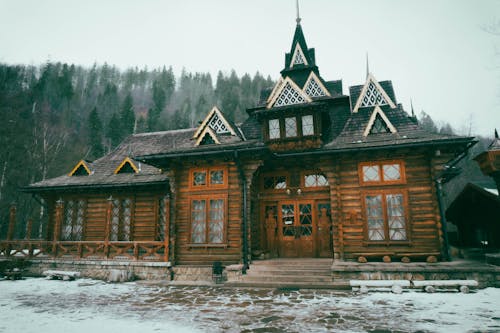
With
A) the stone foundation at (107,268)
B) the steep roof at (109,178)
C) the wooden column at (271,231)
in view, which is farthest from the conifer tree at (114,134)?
the wooden column at (271,231)

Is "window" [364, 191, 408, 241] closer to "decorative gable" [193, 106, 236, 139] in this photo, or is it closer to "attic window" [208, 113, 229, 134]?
"decorative gable" [193, 106, 236, 139]

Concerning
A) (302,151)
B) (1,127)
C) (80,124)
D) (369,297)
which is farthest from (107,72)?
(369,297)

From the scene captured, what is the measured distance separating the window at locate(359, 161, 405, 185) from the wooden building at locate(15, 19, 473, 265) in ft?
0.13

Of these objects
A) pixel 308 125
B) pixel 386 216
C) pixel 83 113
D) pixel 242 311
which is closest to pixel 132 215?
pixel 242 311

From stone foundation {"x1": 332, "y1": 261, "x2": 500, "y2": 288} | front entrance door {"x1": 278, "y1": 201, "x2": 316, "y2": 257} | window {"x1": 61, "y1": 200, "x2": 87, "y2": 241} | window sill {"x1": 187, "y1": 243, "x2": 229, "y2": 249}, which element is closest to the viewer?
stone foundation {"x1": 332, "y1": 261, "x2": 500, "y2": 288}

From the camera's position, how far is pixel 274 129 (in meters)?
14.7

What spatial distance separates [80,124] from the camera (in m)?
58.7

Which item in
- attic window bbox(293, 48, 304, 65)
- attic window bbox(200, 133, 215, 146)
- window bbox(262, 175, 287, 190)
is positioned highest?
attic window bbox(293, 48, 304, 65)

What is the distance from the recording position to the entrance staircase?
34.7 feet

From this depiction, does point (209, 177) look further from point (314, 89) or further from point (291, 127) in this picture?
point (314, 89)

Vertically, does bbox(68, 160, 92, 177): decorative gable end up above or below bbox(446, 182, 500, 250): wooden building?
above

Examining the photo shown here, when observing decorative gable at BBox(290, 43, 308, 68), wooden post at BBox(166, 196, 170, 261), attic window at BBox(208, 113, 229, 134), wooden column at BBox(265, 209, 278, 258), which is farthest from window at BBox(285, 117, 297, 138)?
wooden post at BBox(166, 196, 170, 261)

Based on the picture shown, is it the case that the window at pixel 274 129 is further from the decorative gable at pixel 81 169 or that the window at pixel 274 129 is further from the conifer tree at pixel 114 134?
the conifer tree at pixel 114 134

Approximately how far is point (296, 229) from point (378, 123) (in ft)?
20.9
